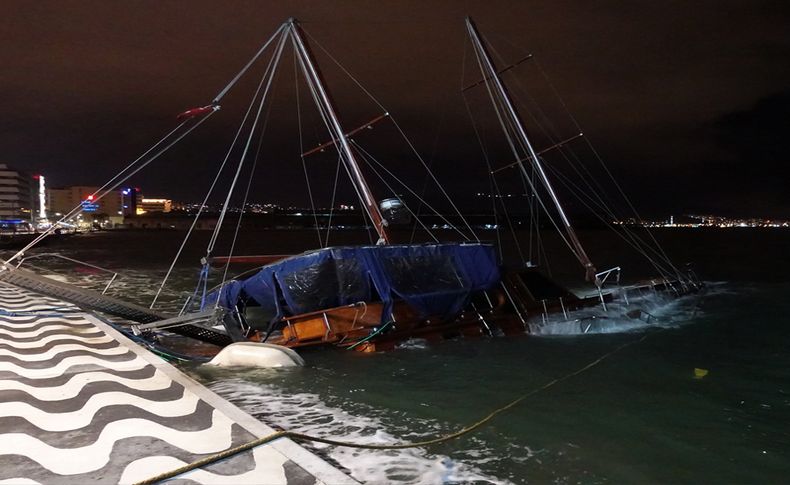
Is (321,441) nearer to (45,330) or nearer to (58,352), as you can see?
(58,352)

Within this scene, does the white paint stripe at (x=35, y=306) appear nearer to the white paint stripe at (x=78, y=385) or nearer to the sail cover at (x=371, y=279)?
the sail cover at (x=371, y=279)

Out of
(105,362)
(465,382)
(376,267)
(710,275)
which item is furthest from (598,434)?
(710,275)

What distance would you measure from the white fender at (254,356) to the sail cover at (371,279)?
1.87 meters

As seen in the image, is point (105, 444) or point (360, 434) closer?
point (105, 444)

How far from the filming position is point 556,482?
23.8 feet

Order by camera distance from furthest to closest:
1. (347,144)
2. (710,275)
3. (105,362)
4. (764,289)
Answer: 1. (710,275)
2. (764,289)
3. (347,144)
4. (105,362)

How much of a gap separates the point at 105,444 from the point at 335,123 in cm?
1360

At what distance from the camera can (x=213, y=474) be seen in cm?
588

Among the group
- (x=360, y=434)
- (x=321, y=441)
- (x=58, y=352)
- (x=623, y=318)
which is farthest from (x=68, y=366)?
(x=623, y=318)

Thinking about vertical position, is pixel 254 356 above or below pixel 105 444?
below

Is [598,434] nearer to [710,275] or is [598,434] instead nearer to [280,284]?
[280,284]

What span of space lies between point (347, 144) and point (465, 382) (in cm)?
938

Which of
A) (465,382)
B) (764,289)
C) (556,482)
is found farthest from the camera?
(764,289)

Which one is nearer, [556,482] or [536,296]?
[556,482]
